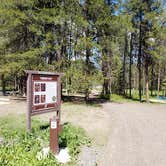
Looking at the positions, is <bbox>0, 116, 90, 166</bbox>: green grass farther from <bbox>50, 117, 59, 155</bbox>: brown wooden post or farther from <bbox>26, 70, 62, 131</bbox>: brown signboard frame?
<bbox>26, 70, 62, 131</bbox>: brown signboard frame

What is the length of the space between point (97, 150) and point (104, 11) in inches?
531

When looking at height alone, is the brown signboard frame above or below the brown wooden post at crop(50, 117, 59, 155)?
above

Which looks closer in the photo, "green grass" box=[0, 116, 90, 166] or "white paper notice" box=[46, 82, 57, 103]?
"green grass" box=[0, 116, 90, 166]

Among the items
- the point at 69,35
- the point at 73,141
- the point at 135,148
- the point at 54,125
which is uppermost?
the point at 69,35

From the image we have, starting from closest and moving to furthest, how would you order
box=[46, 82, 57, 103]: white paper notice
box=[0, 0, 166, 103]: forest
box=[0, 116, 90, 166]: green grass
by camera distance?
box=[0, 116, 90, 166]: green grass < box=[46, 82, 57, 103]: white paper notice < box=[0, 0, 166, 103]: forest

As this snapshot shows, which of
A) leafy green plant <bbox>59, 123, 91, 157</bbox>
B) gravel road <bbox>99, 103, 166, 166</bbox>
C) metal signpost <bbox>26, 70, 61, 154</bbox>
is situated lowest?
gravel road <bbox>99, 103, 166, 166</bbox>

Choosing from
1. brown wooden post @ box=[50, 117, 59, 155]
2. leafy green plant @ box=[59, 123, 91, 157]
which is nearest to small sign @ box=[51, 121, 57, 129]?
brown wooden post @ box=[50, 117, 59, 155]

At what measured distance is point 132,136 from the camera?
8.48 m

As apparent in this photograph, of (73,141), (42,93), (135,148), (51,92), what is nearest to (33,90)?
(42,93)

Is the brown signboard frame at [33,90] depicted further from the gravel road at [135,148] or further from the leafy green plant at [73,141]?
the gravel road at [135,148]

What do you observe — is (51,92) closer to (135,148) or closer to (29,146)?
(29,146)

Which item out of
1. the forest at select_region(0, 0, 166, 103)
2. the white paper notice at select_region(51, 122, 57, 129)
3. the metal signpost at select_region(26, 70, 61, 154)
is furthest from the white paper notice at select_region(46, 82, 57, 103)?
the forest at select_region(0, 0, 166, 103)

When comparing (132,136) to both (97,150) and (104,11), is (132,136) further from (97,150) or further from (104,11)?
(104,11)

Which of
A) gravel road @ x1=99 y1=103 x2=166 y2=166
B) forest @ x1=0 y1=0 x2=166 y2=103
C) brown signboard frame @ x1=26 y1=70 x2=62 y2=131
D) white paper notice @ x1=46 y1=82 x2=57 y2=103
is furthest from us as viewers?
Result: forest @ x1=0 y1=0 x2=166 y2=103
